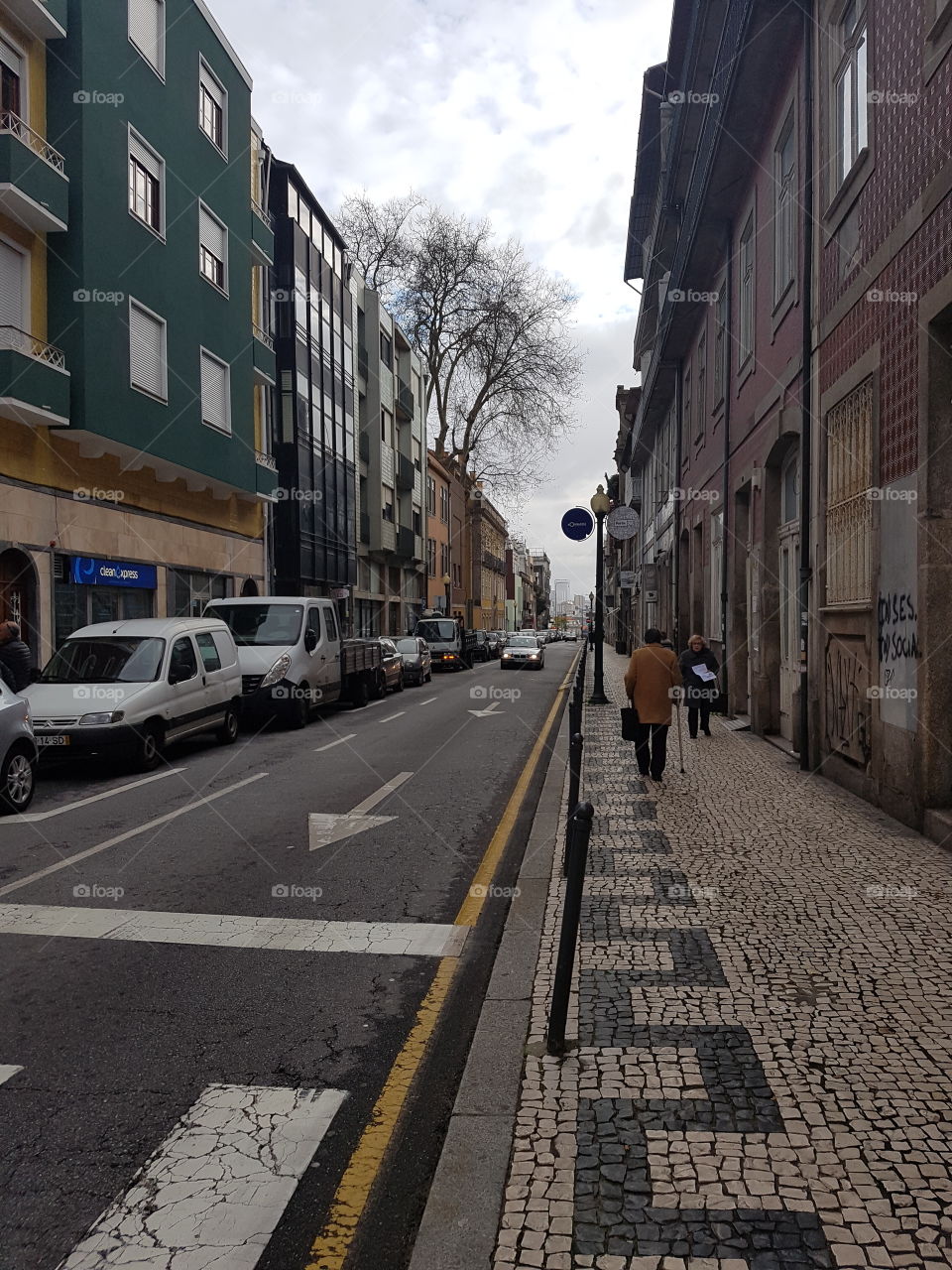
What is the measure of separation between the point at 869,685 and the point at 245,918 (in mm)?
5690

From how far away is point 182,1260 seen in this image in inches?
102

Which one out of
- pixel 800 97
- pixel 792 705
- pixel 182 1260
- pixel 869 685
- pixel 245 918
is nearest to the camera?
pixel 182 1260

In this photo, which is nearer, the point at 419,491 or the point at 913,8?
the point at 913,8

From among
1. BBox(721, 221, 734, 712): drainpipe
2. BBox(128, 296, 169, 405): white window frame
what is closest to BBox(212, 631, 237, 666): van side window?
BBox(128, 296, 169, 405): white window frame

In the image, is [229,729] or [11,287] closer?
[229,729]

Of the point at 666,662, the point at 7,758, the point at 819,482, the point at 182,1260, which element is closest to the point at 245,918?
the point at 182,1260

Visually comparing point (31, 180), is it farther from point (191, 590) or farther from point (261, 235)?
point (261, 235)

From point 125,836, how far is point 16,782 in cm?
156

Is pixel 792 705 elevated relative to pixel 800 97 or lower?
lower

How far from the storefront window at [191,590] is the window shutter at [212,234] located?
7.75m

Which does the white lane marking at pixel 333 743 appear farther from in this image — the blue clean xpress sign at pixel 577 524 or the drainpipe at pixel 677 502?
the drainpipe at pixel 677 502

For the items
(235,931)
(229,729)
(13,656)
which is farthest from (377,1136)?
(229,729)

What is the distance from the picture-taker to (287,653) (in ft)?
51.8

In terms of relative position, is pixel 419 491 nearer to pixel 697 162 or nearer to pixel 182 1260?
pixel 697 162
